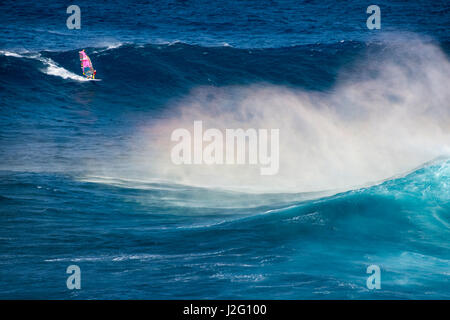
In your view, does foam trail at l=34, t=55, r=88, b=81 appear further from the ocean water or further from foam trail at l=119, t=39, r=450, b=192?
foam trail at l=119, t=39, r=450, b=192

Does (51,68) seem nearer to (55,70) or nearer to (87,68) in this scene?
(55,70)

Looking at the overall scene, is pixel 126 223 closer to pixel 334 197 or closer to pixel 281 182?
pixel 334 197

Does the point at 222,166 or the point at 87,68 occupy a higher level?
the point at 87,68

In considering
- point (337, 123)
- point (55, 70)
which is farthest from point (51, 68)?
point (337, 123)

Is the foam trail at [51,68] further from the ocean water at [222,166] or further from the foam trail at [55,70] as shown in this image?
the ocean water at [222,166]

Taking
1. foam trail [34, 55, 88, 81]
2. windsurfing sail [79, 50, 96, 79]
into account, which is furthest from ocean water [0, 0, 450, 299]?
windsurfing sail [79, 50, 96, 79]

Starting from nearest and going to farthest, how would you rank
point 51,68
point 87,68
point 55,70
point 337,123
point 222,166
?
point 222,166, point 337,123, point 55,70, point 51,68, point 87,68
